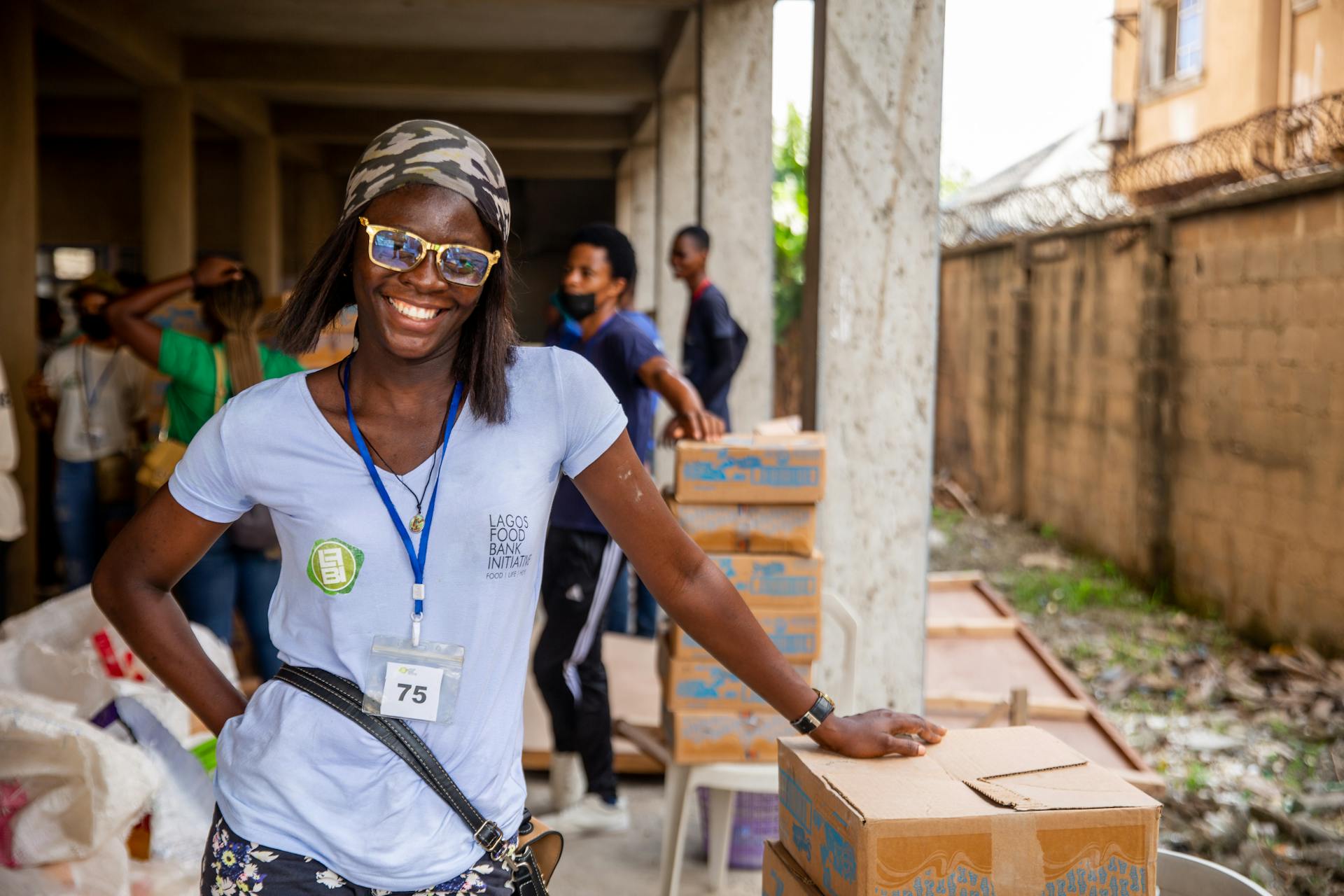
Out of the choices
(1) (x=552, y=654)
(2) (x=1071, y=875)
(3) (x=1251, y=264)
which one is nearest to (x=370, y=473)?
(2) (x=1071, y=875)

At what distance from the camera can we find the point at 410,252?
1635 millimetres

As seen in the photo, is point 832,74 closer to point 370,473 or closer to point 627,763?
point 627,763

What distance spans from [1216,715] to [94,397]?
575 centimetres

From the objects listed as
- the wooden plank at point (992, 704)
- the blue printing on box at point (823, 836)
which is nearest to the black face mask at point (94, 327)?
the wooden plank at point (992, 704)

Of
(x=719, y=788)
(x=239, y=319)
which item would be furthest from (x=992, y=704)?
(x=239, y=319)

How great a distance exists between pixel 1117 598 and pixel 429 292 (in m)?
8.24

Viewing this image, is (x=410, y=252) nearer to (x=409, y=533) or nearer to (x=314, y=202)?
(x=409, y=533)

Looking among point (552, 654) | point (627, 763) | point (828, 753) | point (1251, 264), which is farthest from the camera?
point (1251, 264)

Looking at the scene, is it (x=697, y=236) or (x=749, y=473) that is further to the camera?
(x=697, y=236)

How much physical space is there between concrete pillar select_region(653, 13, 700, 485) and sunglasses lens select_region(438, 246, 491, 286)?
7.54 metres

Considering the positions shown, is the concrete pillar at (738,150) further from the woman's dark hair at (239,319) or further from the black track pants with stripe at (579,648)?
the woman's dark hair at (239,319)

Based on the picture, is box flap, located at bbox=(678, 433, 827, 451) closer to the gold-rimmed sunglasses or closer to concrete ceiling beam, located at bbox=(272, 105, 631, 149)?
the gold-rimmed sunglasses

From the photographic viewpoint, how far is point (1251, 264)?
7.65 metres

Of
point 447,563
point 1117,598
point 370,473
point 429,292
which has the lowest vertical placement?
point 1117,598
